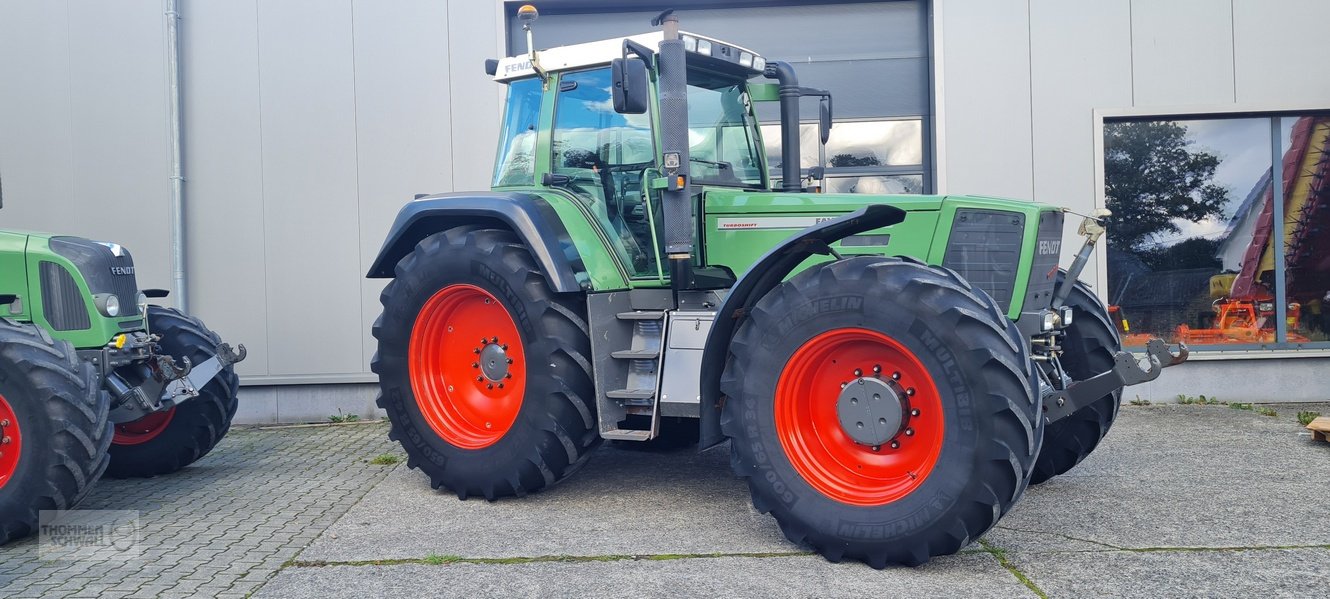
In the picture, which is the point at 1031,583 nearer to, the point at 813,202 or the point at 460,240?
the point at 813,202

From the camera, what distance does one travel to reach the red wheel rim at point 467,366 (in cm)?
590

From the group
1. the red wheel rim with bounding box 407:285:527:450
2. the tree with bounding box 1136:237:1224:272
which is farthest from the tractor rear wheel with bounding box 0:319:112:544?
the tree with bounding box 1136:237:1224:272

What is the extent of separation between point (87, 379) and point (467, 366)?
76.5 inches

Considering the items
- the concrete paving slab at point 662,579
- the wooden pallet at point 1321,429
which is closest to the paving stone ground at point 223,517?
the concrete paving slab at point 662,579

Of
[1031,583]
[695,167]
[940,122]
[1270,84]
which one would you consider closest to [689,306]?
[695,167]

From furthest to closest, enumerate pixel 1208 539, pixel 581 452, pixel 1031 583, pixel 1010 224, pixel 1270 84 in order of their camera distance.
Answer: pixel 1270 84 < pixel 581 452 < pixel 1010 224 < pixel 1208 539 < pixel 1031 583

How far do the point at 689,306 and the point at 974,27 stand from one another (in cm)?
454

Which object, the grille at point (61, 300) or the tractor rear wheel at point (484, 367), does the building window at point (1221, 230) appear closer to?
the tractor rear wheel at point (484, 367)

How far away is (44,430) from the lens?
506 cm

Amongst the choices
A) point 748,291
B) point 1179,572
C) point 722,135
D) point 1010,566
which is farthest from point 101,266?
point 1179,572

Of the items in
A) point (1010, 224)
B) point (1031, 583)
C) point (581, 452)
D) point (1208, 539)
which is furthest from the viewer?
point (581, 452)

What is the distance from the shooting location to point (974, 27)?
878 centimetres

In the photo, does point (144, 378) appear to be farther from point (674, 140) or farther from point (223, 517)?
point (674, 140)

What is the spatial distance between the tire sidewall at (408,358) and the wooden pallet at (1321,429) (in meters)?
5.08
